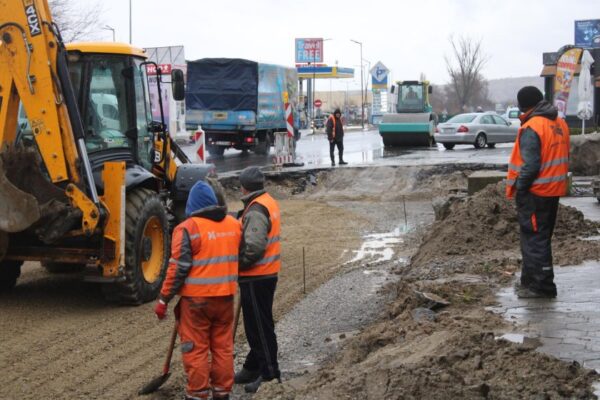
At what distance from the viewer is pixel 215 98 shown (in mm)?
31922

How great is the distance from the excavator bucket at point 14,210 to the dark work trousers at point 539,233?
15.5 ft

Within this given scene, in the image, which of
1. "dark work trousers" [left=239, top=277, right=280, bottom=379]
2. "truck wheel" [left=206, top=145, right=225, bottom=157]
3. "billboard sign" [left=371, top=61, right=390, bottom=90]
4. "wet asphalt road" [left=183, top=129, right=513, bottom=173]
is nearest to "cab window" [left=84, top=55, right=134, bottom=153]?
"dark work trousers" [left=239, top=277, right=280, bottom=379]

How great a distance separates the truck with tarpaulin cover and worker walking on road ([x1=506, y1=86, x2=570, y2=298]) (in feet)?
78.3

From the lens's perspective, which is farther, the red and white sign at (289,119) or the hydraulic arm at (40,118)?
the red and white sign at (289,119)

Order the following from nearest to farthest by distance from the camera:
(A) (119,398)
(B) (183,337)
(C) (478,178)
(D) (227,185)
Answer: (B) (183,337) → (A) (119,398) → (C) (478,178) → (D) (227,185)

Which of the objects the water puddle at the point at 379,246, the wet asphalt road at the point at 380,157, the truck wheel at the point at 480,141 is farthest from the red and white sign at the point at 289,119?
the truck wheel at the point at 480,141

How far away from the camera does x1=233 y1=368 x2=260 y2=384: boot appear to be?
673 centimetres

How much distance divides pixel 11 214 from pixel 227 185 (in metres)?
12.7

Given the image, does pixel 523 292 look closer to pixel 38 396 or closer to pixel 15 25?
pixel 38 396

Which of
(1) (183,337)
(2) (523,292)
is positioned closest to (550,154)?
(2) (523,292)

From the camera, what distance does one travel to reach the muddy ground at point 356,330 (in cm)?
Answer: 499

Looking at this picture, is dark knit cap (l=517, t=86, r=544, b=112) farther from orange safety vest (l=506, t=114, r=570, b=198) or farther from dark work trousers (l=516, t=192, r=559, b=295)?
dark work trousers (l=516, t=192, r=559, b=295)

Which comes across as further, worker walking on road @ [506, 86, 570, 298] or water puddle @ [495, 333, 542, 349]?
worker walking on road @ [506, 86, 570, 298]

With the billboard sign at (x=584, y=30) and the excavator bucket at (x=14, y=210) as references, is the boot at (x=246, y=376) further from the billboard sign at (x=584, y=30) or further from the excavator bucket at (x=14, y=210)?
the billboard sign at (x=584, y=30)
